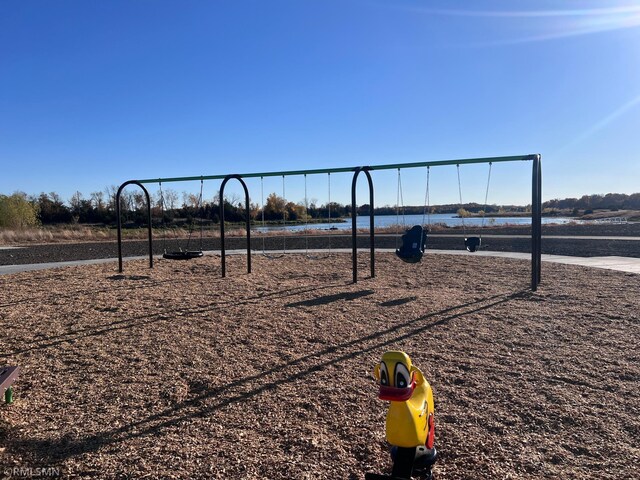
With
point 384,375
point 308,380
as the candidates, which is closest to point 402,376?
point 384,375

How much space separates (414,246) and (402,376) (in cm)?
688

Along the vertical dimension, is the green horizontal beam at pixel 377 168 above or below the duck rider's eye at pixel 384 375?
above

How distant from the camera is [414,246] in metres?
8.96

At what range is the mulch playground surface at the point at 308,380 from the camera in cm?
276

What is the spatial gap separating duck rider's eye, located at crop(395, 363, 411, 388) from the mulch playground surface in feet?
2.33

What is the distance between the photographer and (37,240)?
2514 cm

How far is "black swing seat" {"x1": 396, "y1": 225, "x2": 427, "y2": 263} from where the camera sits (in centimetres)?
891

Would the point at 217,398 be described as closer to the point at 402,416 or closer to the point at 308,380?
the point at 308,380

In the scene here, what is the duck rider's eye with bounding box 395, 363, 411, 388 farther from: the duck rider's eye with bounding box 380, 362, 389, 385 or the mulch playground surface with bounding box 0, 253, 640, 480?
the mulch playground surface with bounding box 0, 253, 640, 480

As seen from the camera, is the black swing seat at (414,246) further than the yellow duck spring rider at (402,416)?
Yes

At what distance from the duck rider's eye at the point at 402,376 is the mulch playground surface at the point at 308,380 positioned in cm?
71

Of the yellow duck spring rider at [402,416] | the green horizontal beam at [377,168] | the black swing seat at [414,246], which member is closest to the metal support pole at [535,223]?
the green horizontal beam at [377,168]

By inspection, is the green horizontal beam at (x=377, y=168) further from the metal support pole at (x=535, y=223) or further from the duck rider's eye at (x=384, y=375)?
the duck rider's eye at (x=384, y=375)

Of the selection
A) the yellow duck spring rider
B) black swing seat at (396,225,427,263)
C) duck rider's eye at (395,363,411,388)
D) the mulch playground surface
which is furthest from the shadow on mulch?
black swing seat at (396,225,427,263)
